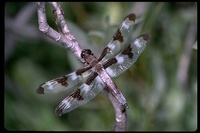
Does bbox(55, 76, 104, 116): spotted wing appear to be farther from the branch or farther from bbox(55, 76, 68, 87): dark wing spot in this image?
the branch

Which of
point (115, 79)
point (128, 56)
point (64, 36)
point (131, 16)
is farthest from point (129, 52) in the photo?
point (115, 79)

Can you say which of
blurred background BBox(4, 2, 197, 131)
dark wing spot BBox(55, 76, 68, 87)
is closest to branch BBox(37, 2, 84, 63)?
dark wing spot BBox(55, 76, 68, 87)

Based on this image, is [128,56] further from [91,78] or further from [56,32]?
[56,32]

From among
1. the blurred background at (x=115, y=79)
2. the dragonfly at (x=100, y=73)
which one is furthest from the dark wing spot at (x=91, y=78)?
the blurred background at (x=115, y=79)

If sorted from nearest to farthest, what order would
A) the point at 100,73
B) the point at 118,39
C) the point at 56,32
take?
the point at 56,32, the point at 100,73, the point at 118,39

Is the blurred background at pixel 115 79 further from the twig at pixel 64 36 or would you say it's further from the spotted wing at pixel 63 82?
the twig at pixel 64 36

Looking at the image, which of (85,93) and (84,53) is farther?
(85,93)

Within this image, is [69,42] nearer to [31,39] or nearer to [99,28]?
[99,28]
